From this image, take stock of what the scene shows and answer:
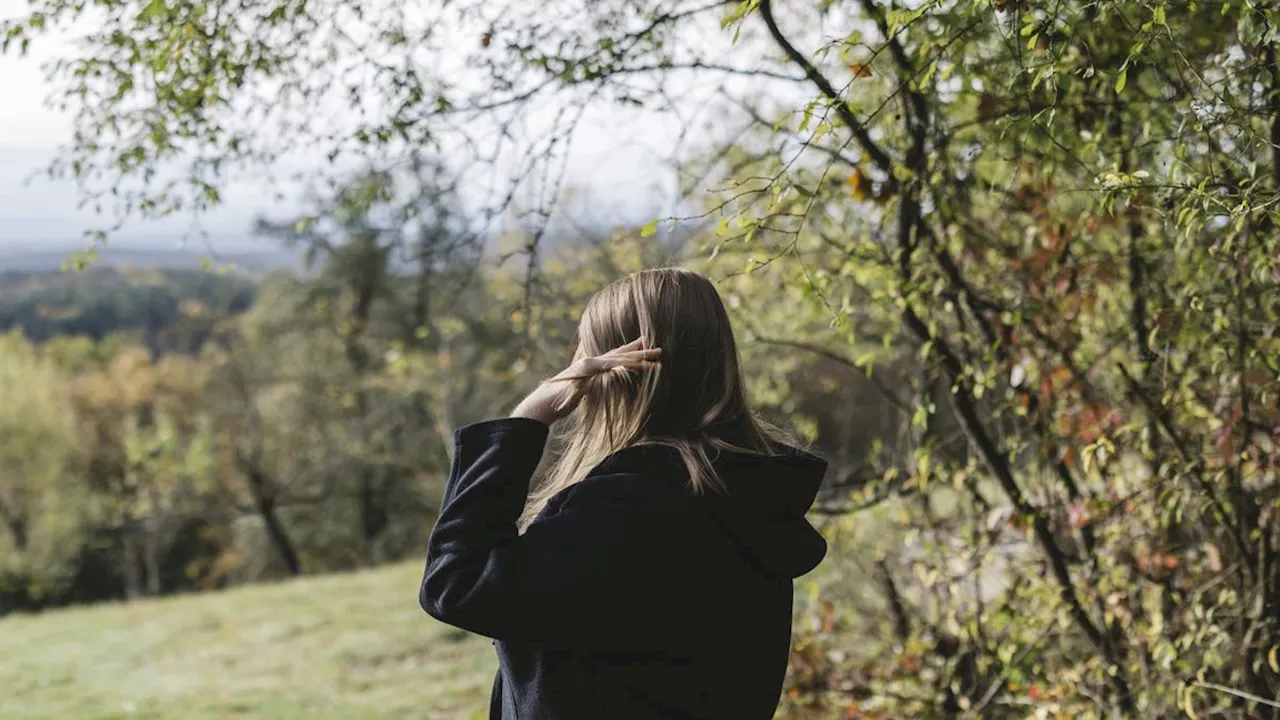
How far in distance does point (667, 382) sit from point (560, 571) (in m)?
0.36

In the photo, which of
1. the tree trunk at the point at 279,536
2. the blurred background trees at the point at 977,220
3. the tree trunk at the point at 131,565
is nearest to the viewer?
the blurred background trees at the point at 977,220

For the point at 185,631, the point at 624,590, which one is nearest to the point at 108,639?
the point at 185,631

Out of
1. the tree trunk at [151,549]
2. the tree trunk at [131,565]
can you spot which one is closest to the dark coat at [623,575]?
the tree trunk at [151,549]

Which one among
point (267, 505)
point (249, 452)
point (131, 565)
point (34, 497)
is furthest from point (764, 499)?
point (131, 565)

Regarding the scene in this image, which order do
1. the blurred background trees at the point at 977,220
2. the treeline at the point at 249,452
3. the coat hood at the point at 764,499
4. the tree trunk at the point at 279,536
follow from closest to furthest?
the coat hood at the point at 764,499, the blurred background trees at the point at 977,220, the treeline at the point at 249,452, the tree trunk at the point at 279,536

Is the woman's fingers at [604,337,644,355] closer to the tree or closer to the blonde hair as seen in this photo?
the blonde hair

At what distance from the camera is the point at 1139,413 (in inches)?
128

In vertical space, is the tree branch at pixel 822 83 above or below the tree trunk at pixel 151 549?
above

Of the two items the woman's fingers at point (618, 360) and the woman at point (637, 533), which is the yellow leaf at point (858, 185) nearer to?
the woman at point (637, 533)

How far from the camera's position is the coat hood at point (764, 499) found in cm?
167

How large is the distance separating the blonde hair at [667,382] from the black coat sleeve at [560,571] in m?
0.12

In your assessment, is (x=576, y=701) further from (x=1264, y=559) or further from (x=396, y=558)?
(x=396, y=558)

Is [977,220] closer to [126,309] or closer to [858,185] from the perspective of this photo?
[858,185]

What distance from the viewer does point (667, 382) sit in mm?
1738
